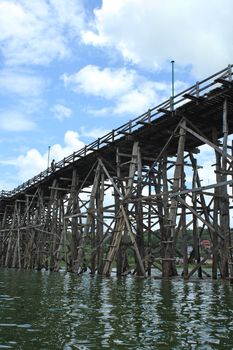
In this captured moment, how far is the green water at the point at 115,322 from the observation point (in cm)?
557

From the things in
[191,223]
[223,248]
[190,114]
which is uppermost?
[190,114]

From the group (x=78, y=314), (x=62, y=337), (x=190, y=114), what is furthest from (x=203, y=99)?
(x=62, y=337)

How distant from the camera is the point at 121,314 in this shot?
25.9ft

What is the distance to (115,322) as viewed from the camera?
7.04 m

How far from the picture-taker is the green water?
5.57 metres

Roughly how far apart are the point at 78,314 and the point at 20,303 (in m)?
2.03

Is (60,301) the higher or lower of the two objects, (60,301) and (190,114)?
the lower

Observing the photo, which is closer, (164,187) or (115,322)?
(115,322)

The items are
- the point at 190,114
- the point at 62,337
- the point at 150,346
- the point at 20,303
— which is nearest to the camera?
the point at 150,346

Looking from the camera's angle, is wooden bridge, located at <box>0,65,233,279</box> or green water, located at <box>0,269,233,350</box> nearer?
green water, located at <box>0,269,233,350</box>

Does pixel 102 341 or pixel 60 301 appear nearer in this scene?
pixel 102 341

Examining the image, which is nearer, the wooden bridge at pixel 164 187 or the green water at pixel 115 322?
the green water at pixel 115 322

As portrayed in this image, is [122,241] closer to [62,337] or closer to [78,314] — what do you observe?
[78,314]

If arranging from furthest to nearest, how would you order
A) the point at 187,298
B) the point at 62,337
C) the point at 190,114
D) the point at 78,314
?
the point at 190,114 < the point at 187,298 < the point at 78,314 < the point at 62,337
